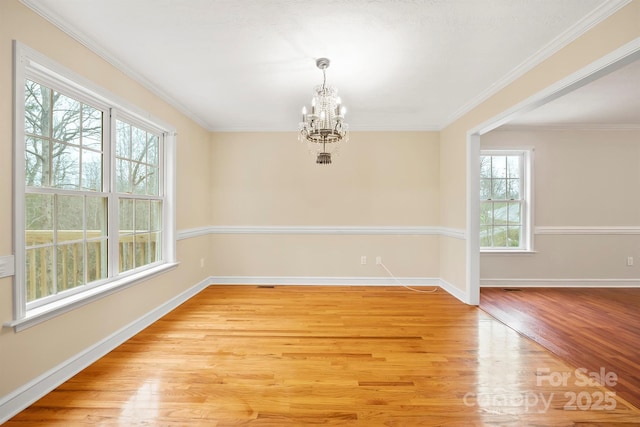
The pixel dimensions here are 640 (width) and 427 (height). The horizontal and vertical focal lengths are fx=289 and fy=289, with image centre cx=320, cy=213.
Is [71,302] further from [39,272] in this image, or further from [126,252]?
[126,252]

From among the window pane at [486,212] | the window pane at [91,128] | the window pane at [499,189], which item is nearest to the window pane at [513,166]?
the window pane at [499,189]

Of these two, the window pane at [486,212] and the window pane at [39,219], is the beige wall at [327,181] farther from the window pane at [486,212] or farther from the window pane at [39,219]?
the window pane at [39,219]

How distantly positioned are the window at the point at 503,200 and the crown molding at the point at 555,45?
1663 mm

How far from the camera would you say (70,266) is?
7.29 feet

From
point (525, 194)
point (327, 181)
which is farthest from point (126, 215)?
point (525, 194)

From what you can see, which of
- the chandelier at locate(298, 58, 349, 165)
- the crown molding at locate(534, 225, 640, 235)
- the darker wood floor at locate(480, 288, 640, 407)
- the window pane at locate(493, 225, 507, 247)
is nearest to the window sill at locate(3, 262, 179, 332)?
the chandelier at locate(298, 58, 349, 165)

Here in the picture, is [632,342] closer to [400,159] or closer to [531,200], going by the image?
[531,200]

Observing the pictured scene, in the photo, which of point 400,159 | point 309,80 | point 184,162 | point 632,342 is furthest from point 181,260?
point 632,342

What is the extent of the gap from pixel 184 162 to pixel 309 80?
203cm

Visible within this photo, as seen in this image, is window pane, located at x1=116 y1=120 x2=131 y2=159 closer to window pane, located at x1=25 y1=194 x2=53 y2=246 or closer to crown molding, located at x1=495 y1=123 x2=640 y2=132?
window pane, located at x1=25 y1=194 x2=53 y2=246

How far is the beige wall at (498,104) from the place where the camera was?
1834 millimetres

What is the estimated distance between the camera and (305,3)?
1.84 metres

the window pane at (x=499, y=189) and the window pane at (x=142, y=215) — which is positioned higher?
the window pane at (x=499, y=189)

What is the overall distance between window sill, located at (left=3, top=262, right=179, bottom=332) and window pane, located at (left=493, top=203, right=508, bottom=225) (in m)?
4.97
